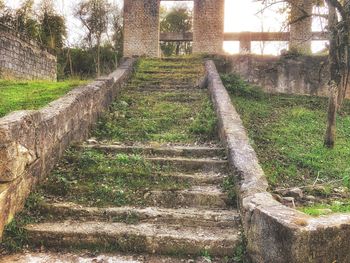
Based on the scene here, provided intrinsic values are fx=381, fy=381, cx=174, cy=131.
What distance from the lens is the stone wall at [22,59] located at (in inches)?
519

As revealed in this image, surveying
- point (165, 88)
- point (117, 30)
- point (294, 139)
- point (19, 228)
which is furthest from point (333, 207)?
point (117, 30)

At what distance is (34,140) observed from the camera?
4.27m

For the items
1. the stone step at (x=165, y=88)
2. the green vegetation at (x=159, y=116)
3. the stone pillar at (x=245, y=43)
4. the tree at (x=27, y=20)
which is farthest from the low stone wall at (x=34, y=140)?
the tree at (x=27, y=20)

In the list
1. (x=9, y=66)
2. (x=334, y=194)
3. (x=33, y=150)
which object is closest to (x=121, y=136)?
(x=33, y=150)

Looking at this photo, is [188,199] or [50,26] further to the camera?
[50,26]

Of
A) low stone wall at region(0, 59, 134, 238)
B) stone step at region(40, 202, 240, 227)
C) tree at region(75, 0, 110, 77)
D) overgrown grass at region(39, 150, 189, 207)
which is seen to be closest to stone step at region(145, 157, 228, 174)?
overgrown grass at region(39, 150, 189, 207)

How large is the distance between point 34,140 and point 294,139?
560 centimetres

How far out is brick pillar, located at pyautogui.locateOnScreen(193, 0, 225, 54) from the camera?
706 inches

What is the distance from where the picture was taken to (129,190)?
4.55m

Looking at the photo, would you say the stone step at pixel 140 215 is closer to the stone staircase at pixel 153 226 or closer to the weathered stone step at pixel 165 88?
the stone staircase at pixel 153 226

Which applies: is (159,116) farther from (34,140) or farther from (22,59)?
(22,59)

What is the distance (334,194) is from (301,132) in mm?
3498

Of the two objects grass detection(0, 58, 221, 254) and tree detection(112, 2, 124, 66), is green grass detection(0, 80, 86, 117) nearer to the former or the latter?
grass detection(0, 58, 221, 254)

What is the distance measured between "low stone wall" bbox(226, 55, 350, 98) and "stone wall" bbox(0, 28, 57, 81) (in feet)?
26.3
